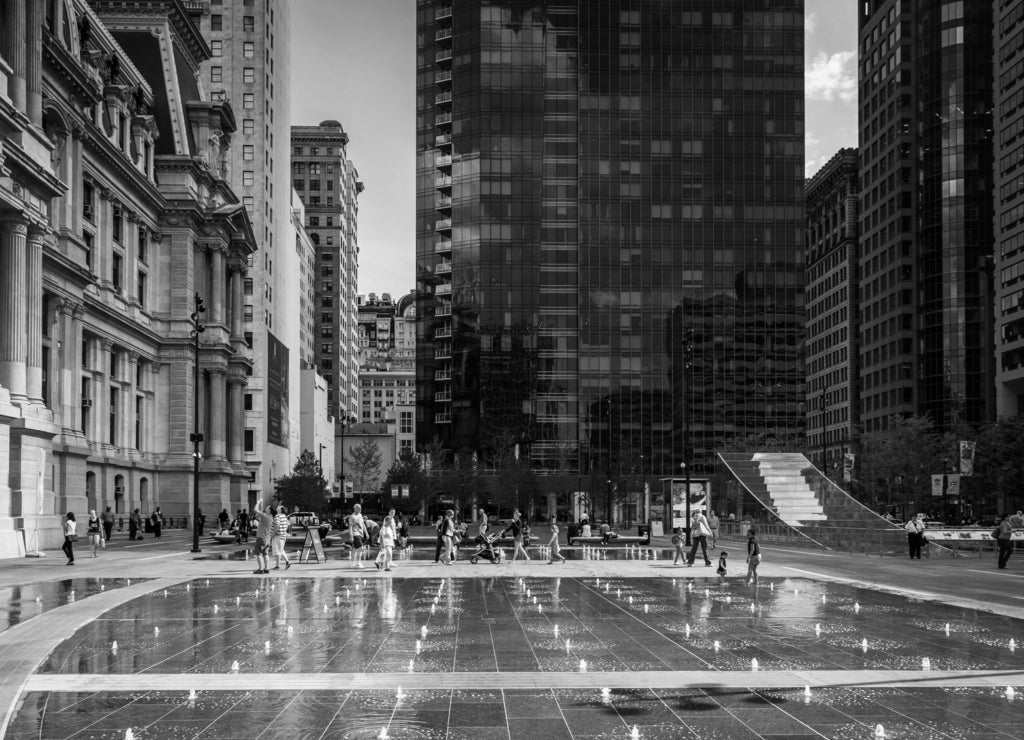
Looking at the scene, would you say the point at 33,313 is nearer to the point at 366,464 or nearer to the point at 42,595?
the point at 42,595

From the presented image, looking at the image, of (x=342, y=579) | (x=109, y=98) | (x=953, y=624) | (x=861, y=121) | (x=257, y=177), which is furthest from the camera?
(x=861, y=121)

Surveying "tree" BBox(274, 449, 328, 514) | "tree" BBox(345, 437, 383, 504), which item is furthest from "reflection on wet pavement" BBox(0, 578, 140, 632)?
"tree" BBox(345, 437, 383, 504)

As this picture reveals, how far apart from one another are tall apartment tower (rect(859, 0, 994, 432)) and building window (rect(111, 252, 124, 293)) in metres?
93.2

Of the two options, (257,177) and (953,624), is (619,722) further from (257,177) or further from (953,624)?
(257,177)

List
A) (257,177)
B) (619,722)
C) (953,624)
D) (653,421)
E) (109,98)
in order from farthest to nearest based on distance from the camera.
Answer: (653,421) → (257,177) → (109,98) → (953,624) → (619,722)

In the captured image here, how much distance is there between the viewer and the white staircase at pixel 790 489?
49875 mm

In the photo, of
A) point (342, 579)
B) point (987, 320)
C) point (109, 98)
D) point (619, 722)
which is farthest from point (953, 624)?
point (987, 320)

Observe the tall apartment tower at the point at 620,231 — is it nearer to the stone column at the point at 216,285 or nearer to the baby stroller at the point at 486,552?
the stone column at the point at 216,285

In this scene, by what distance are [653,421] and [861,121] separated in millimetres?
62708

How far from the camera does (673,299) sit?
122m

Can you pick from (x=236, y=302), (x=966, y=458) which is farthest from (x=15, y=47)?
(x=236, y=302)

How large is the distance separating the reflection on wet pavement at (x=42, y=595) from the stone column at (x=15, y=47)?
25353mm

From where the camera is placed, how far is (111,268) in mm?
74000

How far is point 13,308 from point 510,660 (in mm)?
37286
